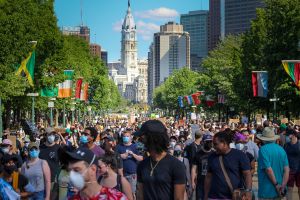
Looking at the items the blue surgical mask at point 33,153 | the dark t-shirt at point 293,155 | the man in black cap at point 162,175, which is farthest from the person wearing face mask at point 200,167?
the man in black cap at point 162,175

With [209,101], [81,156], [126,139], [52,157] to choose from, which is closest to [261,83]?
[126,139]

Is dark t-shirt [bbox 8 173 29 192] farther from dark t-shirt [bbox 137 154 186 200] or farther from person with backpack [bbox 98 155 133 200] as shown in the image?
dark t-shirt [bbox 137 154 186 200]

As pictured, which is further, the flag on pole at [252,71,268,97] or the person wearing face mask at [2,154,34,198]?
the flag on pole at [252,71,268,97]

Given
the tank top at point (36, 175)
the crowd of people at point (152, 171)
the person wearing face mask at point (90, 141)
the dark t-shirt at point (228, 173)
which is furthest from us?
the person wearing face mask at point (90, 141)

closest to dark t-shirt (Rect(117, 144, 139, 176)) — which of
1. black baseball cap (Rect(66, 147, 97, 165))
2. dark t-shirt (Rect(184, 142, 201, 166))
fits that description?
dark t-shirt (Rect(184, 142, 201, 166))

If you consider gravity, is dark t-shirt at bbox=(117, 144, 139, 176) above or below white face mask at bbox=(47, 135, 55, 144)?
below

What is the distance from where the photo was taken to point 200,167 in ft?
43.9

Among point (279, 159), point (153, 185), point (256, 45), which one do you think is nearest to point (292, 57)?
point (256, 45)

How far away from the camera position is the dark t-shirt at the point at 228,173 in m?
9.76

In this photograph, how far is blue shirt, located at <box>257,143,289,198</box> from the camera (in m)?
11.1

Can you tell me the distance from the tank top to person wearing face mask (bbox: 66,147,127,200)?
21.3 feet

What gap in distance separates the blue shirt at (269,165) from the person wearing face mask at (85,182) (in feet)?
18.2

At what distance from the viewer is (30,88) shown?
167 feet

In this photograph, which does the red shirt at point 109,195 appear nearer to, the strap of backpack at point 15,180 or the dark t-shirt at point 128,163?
the strap of backpack at point 15,180
